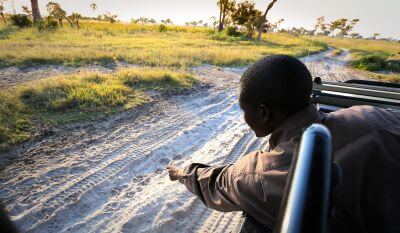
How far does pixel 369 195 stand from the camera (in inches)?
48.5

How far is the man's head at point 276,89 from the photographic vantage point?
4.79 ft

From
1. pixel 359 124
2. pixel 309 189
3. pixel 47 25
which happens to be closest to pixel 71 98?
pixel 359 124

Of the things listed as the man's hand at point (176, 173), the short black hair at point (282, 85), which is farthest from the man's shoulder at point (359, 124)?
the man's hand at point (176, 173)

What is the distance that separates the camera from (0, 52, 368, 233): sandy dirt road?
9.07ft

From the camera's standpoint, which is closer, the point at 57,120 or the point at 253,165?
the point at 253,165

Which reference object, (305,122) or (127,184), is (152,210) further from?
(305,122)

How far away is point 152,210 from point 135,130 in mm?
1990

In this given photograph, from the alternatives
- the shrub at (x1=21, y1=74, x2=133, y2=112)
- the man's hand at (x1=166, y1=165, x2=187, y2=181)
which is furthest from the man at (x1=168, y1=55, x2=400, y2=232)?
the shrub at (x1=21, y1=74, x2=133, y2=112)

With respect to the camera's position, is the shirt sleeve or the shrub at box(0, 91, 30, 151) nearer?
the shirt sleeve

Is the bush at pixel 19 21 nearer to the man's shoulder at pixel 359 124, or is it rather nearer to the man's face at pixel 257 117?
the man's face at pixel 257 117

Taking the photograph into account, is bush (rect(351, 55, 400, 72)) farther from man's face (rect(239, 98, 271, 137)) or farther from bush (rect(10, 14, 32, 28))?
bush (rect(10, 14, 32, 28))

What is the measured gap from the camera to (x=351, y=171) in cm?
123

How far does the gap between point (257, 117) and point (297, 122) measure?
0.24 m

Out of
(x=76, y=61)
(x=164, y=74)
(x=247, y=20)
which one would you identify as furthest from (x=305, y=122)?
(x=247, y=20)
